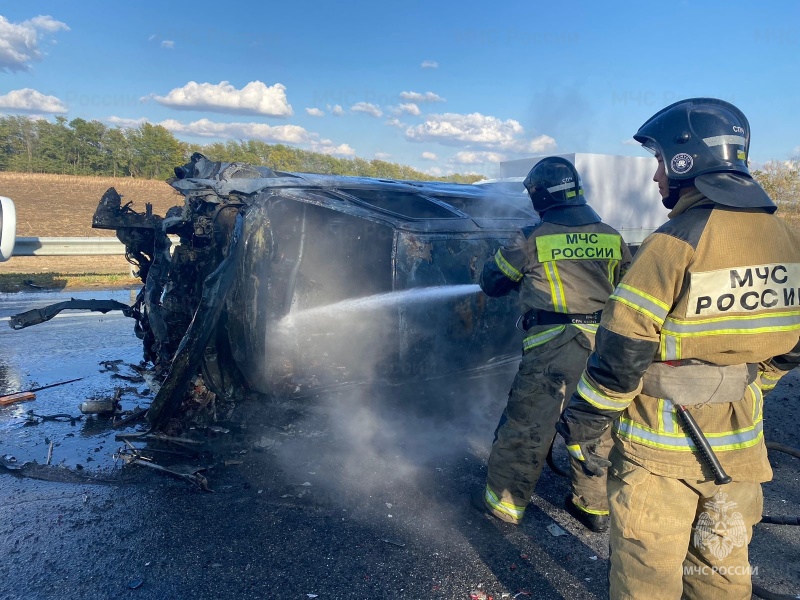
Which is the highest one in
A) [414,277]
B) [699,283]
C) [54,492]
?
[699,283]

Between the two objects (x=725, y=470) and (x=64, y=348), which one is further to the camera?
(x=64, y=348)

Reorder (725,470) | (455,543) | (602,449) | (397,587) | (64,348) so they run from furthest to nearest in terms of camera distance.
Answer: (64,348) < (602,449) < (455,543) < (397,587) < (725,470)

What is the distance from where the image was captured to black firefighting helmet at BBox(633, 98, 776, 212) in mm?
1667

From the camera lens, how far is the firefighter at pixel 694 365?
1.61m

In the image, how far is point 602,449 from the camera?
9.40 ft

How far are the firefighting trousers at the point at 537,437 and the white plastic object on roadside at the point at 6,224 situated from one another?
21.2ft

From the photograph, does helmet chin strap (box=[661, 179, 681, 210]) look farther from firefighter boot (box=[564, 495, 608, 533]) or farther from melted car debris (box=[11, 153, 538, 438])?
melted car debris (box=[11, 153, 538, 438])

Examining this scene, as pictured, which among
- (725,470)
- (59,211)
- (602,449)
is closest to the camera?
(725,470)

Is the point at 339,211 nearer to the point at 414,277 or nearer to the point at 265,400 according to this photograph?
the point at 414,277

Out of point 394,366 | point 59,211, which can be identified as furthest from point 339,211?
point 59,211

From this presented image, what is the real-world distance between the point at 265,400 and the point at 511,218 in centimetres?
242

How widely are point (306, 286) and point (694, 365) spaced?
7.59 ft

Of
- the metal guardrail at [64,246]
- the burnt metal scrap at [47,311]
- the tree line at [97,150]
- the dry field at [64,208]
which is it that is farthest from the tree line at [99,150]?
the burnt metal scrap at [47,311]

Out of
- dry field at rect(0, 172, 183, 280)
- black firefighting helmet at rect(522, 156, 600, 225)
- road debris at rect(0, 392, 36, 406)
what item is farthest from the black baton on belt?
dry field at rect(0, 172, 183, 280)
